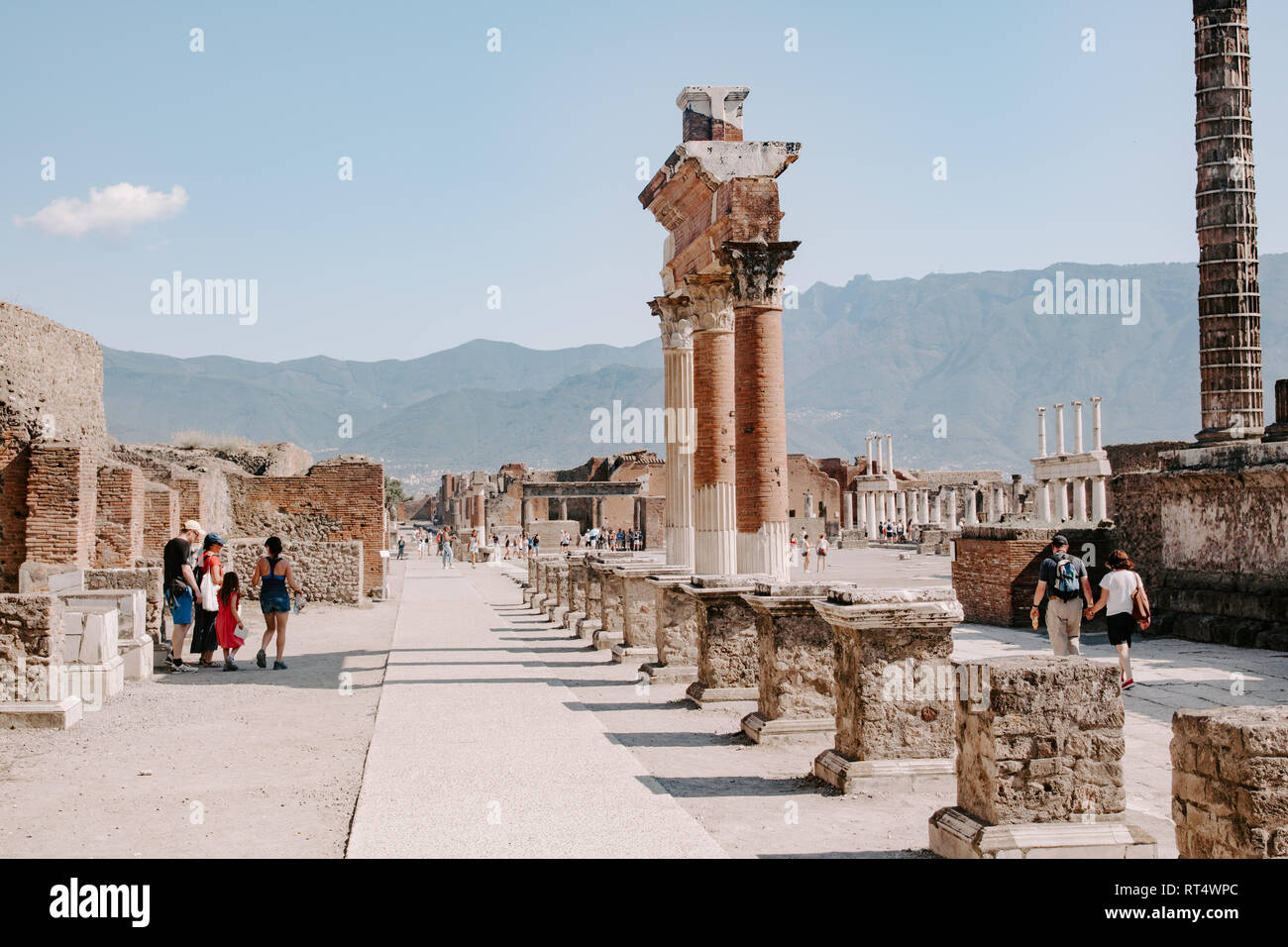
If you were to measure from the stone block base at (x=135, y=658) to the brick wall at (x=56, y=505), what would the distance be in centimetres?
510

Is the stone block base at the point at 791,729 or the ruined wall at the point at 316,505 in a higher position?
the ruined wall at the point at 316,505

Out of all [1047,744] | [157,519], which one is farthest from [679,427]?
[1047,744]

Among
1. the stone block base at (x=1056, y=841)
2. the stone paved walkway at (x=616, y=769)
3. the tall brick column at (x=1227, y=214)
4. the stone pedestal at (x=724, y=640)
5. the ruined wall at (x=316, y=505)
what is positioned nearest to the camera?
the stone block base at (x=1056, y=841)

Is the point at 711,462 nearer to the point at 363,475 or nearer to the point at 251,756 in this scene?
the point at 251,756

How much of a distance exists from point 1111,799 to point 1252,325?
19.8 m

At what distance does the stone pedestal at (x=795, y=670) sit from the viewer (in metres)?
8.66

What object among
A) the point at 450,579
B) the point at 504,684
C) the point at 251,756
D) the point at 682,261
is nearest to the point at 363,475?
the point at 450,579

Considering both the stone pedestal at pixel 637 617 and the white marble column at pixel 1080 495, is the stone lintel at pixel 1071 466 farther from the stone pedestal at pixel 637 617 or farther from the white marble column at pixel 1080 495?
the stone pedestal at pixel 637 617

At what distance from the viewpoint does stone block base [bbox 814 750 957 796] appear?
6.90m

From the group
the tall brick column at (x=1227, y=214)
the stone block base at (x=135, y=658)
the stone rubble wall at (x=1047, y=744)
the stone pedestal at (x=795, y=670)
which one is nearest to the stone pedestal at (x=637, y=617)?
the stone pedestal at (x=795, y=670)

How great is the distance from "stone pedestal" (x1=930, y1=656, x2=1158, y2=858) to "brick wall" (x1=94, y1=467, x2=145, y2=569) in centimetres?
1541

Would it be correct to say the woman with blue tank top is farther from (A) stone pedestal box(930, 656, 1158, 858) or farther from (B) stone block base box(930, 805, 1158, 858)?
(B) stone block base box(930, 805, 1158, 858)

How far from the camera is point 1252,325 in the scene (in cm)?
2231

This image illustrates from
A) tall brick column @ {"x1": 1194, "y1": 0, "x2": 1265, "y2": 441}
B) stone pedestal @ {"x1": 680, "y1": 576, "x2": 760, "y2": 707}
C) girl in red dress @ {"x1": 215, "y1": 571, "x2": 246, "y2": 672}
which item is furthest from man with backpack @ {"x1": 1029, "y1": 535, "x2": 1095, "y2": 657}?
tall brick column @ {"x1": 1194, "y1": 0, "x2": 1265, "y2": 441}
